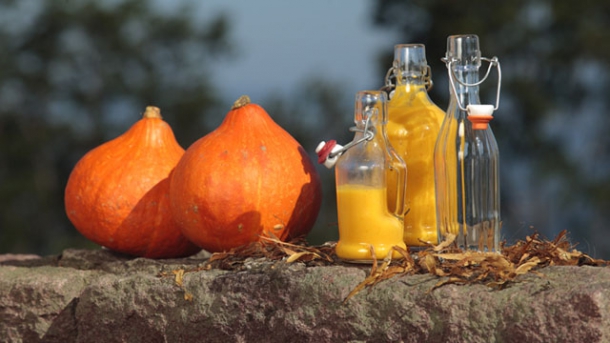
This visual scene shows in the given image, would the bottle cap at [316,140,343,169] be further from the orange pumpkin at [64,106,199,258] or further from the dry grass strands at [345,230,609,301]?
the orange pumpkin at [64,106,199,258]

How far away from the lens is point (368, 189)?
2.38 meters

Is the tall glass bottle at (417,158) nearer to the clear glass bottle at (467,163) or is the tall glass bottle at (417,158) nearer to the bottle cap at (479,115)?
the clear glass bottle at (467,163)

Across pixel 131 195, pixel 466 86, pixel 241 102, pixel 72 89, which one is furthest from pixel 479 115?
pixel 72 89

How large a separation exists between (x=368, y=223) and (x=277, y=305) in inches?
15.0

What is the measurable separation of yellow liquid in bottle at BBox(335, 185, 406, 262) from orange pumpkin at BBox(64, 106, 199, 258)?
0.99m

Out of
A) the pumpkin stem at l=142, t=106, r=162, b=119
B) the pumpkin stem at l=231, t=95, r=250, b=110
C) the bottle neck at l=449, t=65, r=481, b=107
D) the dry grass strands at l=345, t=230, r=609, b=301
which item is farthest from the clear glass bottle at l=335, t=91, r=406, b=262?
the pumpkin stem at l=142, t=106, r=162, b=119

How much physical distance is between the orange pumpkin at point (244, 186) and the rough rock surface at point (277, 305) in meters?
0.19

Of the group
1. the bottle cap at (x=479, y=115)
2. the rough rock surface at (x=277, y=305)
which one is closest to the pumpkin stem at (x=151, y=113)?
the rough rock surface at (x=277, y=305)

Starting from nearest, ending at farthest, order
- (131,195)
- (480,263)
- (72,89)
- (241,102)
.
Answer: (480,263), (241,102), (131,195), (72,89)

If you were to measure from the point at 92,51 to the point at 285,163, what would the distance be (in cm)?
983

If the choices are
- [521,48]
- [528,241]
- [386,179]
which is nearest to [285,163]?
[386,179]

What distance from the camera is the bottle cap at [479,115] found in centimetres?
229

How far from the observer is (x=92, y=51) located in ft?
39.1

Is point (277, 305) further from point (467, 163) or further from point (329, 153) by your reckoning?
point (467, 163)
